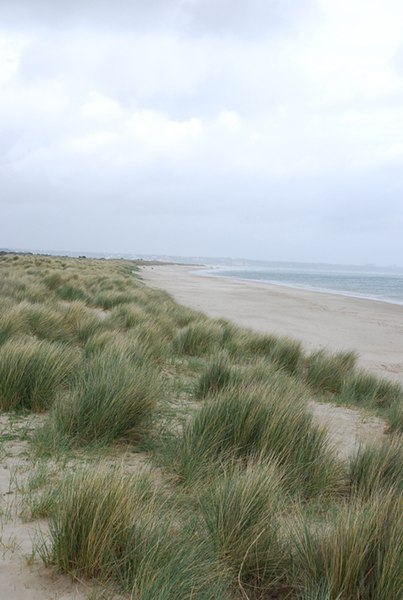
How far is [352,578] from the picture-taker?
72.6 inches

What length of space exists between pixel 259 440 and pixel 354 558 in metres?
1.55

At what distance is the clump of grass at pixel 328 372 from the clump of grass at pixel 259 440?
3147mm

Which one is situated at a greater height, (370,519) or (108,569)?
(370,519)

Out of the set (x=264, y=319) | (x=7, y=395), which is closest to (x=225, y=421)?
(x=7, y=395)

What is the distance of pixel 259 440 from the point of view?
3396 millimetres

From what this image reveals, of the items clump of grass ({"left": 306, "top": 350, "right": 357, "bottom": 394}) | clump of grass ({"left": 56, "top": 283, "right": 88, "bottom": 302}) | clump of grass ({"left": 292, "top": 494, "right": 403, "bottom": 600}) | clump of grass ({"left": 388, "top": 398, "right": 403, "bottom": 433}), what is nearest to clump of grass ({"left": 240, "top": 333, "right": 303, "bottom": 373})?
clump of grass ({"left": 306, "top": 350, "right": 357, "bottom": 394})

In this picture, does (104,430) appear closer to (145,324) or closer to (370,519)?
(370,519)

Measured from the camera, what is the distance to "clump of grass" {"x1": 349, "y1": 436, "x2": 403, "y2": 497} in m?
3.00

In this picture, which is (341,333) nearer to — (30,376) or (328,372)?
(328,372)

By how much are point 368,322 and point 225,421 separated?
14.3m

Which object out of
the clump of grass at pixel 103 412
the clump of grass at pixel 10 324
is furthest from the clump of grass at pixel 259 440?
the clump of grass at pixel 10 324

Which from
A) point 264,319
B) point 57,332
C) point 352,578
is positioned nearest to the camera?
point 352,578

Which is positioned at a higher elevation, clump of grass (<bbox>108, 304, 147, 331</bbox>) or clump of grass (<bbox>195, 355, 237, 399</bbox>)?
clump of grass (<bbox>108, 304, 147, 331</bbox>)

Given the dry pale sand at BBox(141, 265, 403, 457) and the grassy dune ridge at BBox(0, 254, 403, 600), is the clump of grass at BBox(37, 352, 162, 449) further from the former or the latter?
the dry pale sand at BBox(141, 265, 403, 457)
